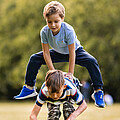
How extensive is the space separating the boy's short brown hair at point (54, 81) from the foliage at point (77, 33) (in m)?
18.0

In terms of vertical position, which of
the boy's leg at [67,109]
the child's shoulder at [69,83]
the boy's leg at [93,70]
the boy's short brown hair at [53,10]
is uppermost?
the boy's short brown hair at [53,10]

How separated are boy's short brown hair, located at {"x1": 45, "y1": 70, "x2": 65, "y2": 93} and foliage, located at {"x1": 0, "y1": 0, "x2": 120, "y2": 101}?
58.9ft

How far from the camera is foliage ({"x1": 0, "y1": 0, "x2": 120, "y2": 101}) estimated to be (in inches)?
915

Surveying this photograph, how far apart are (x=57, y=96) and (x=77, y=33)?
1902 centimetres

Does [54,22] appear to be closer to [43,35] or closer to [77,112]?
[43,35]

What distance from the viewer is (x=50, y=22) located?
15.7ft

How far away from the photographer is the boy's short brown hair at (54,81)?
4438 mm

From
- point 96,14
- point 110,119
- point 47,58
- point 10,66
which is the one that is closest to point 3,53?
point 10,66

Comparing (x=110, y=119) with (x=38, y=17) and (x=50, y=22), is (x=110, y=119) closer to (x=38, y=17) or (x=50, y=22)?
(x=50, y=22)

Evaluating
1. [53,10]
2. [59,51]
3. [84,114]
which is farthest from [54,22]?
[84,114]

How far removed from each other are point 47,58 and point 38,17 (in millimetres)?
20356

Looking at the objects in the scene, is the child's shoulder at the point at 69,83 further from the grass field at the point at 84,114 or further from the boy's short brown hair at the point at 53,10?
the grass field at the point at 84,114

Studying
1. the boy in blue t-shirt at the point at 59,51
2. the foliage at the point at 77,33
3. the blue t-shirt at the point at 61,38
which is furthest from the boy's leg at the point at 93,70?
the foliage at the point at 77,33

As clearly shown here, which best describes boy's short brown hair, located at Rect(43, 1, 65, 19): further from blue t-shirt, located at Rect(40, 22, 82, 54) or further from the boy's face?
the boy's face
